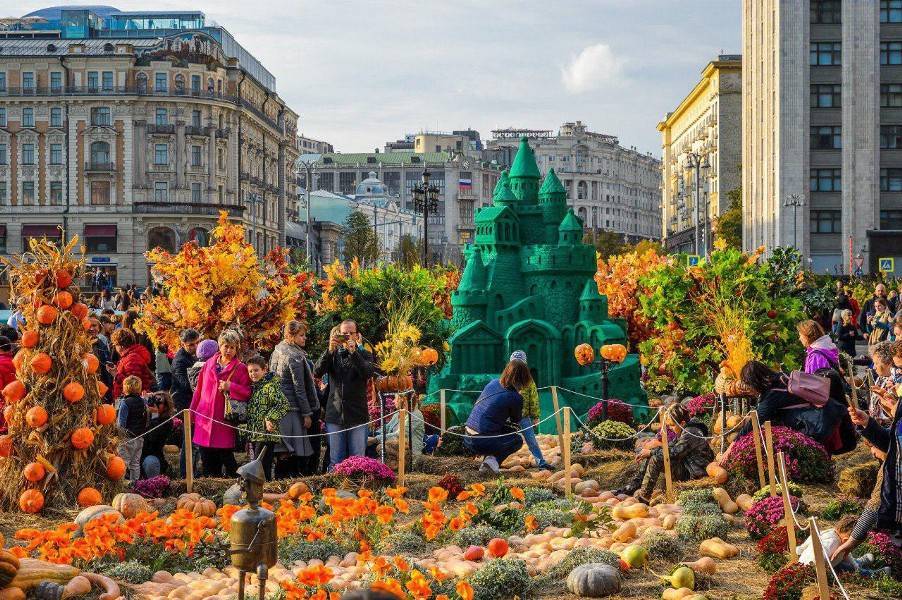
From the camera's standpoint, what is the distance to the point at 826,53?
56.0 m

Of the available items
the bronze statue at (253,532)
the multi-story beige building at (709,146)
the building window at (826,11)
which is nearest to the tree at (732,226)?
the multi-story beige building at (709,146)

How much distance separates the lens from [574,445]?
1675 centimetres

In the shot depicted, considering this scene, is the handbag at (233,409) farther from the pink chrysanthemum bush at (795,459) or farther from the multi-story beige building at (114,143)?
the multi-story beige building at (114,143)

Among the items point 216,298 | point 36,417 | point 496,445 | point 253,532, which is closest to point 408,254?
point 216,298

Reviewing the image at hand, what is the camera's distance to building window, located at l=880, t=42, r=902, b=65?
5590 cm

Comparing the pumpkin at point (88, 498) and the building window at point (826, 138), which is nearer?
the pumpkin at point (88, 498)

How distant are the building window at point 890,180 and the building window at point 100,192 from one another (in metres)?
45.9

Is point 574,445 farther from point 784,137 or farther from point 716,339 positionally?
point 784,137

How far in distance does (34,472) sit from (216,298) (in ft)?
22.3

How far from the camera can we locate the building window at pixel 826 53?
55938 mm

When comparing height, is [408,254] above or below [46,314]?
above

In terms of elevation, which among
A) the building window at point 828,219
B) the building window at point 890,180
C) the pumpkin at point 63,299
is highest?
the building window at point 890,180

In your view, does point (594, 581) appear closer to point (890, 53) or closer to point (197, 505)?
point (197, 505)

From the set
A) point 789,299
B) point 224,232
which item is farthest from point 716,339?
point 224,232
